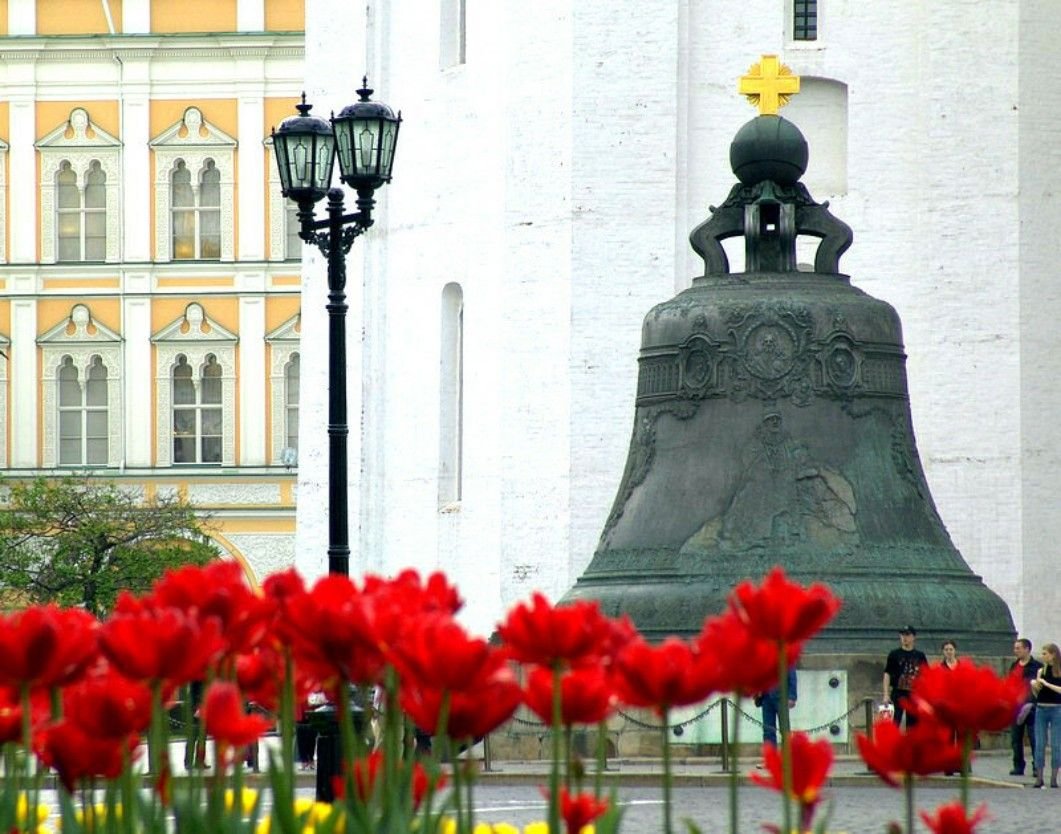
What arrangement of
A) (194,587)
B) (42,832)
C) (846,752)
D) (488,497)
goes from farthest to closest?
(488,497)
(846,752)
(42,832)
(194,587)

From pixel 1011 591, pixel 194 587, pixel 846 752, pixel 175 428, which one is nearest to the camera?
pixel 194 587

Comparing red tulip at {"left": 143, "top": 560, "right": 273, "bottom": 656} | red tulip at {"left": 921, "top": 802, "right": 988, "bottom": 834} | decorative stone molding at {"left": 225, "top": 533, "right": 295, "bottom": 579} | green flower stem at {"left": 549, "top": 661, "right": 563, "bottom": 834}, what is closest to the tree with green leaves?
decorative stone molding at {"left": 225, "top": 533, "right": 295, "bottom": 579}

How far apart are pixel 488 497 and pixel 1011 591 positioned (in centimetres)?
582

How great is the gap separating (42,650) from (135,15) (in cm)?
4996

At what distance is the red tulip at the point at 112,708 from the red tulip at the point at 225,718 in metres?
0.11

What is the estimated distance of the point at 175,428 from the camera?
53.4 metres

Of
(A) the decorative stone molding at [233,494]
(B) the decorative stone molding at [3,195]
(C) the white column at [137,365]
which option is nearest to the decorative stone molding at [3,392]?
(B) the decorative stone molding at [3,195]

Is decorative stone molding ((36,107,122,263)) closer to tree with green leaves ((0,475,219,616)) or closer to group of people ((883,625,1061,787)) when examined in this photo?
tree with green leaves ((0,475,219,616))

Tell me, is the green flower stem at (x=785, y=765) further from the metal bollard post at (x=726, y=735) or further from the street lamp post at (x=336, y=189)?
the metal bollard post at (x=726, y=735)

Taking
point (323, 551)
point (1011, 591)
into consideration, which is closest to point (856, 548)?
point (1011, 591)

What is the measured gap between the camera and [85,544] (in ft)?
144

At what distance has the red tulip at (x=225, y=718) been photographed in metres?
4.85

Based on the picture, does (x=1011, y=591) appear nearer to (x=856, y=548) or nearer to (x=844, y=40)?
(x=844, y=40)

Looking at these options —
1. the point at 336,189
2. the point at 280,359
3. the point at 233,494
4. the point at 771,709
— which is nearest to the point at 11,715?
the point at 336,189
